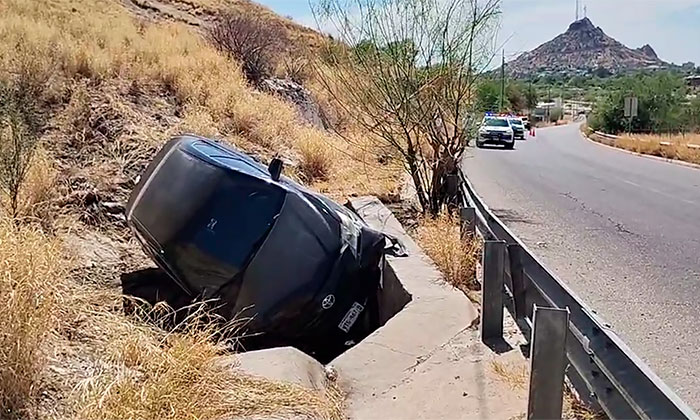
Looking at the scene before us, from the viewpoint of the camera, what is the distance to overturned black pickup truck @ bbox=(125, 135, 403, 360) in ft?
20.4

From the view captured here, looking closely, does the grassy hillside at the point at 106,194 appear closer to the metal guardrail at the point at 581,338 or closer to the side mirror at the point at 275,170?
the metal guardrail at the point at 581,338

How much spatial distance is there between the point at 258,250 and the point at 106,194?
4378 millimetres

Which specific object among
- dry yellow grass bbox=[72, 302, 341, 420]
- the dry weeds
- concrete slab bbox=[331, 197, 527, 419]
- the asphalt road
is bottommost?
the asphalt road

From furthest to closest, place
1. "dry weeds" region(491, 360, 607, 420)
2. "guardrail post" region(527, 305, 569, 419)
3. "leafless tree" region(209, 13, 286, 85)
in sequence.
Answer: "leafless tree" region(209, 13, 286, 85) < "dry weeds" region(491, 360, 607, 420) < "guardrail post" region(527, 305, 569, 419)

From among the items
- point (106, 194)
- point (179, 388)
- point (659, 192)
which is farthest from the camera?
point (659, 192)

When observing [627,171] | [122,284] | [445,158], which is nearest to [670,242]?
[445,158]

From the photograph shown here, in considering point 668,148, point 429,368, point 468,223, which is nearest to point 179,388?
point 429,368

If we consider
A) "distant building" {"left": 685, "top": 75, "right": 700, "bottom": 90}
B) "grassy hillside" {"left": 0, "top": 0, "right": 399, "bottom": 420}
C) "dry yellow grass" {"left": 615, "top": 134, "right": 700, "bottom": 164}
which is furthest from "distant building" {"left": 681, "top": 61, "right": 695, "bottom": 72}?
"grassy hillside" {"left": 0, "top": 0, "right": 399, "bottom": 420}

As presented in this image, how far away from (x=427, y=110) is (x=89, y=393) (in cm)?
811

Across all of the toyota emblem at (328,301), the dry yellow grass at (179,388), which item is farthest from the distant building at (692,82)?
the dry yellow grass at (179,388)

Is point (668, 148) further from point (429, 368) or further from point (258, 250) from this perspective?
point (429, 368)

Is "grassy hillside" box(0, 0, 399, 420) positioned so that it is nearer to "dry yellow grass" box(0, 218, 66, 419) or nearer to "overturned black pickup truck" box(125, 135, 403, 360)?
"dry yellow grass" box(0, 218, 66, 419)

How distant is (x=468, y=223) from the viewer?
24.8ft

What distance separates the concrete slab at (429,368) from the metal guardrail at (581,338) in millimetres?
383
